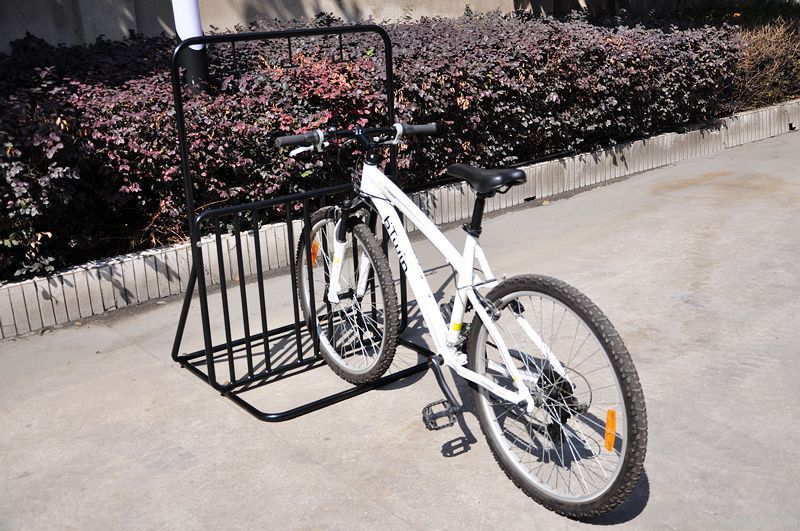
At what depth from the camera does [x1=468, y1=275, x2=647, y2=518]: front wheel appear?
2.96 m

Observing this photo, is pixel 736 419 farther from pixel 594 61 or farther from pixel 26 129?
pixel 594 61

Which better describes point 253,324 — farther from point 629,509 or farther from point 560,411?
point 629,509

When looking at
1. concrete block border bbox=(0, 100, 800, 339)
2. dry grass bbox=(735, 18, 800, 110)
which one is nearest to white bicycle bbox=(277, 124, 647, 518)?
concrete block border bbox=(0, 100, 800, 339)

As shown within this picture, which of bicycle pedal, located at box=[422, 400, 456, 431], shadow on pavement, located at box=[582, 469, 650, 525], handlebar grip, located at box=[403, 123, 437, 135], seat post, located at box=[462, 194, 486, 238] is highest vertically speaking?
handlebar grip, located at box=[403, 123, 437, 135]

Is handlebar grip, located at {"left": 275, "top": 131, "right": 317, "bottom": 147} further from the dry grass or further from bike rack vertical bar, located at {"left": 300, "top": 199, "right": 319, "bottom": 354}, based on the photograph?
the dry grass

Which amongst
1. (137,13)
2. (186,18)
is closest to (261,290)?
(186,18)

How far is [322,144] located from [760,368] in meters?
2.38

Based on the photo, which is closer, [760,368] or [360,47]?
[760,368]

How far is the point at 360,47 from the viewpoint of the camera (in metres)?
7.34

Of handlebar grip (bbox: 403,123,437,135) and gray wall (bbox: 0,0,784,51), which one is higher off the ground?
gray wall (bbox: 0,0,784,51)

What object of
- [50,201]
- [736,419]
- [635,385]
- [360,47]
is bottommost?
[736,419]

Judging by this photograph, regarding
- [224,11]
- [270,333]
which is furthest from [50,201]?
[224,11]

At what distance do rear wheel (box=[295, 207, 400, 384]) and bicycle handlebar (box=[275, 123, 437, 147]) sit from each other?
42cm

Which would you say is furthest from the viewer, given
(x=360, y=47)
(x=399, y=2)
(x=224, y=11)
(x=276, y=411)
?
(x=399, y=2)
